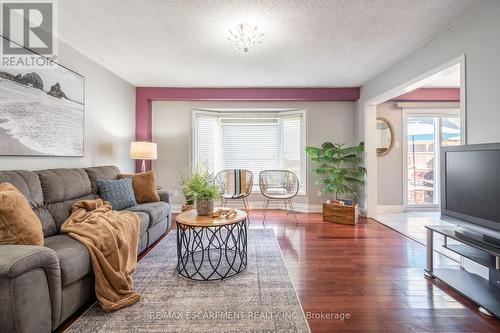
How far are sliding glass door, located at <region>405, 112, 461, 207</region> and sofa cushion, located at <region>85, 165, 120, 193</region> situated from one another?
17.5 ft

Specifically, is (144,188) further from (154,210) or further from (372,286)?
(372,286)

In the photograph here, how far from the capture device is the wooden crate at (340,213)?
3.95 metres

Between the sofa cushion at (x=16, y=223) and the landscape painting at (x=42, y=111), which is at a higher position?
the landscape painting at (x=42, y=111)

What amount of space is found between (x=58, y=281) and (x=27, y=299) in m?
0.19

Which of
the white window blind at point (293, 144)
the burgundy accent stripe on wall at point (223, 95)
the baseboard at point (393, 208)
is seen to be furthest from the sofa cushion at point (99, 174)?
the baseboard at point (393, 208)

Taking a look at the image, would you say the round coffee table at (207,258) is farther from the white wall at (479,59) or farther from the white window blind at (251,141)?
the white window blind at (251,141)

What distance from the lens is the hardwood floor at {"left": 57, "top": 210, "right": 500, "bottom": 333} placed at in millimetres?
1629

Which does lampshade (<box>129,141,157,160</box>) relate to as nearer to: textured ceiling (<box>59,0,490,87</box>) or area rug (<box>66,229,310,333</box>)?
textured ceiling (<box>59,0,490,87</box>)

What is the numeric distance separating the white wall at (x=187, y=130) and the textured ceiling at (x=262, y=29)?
0.93m

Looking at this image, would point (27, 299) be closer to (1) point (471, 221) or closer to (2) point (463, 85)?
(1) point (471, 221)

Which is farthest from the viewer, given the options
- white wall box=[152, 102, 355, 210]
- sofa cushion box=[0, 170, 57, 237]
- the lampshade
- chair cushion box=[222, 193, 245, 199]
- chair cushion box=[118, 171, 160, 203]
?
white wall box=[152, 102, 355, 210]

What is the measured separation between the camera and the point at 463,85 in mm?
2324

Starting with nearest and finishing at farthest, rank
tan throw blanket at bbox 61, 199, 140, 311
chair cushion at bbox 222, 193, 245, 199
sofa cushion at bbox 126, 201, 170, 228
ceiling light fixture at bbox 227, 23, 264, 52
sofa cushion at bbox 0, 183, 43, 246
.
→ sofa cushion at bbox 0, 183, 43, 246 < tan throw blanket at bbox 61, 199, 140, 311 < ceiling light fixture at bbox 227, 23, 264, 52 < sofa cushion at bbox 126, 201, 170, 228 < chair cushion at bbox 222, 193, 245, 199

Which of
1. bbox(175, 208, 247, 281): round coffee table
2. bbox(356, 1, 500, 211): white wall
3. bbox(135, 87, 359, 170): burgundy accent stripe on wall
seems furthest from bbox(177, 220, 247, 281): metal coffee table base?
bbox(135, 87, 359, 170): burgundy accent stripe on wall
